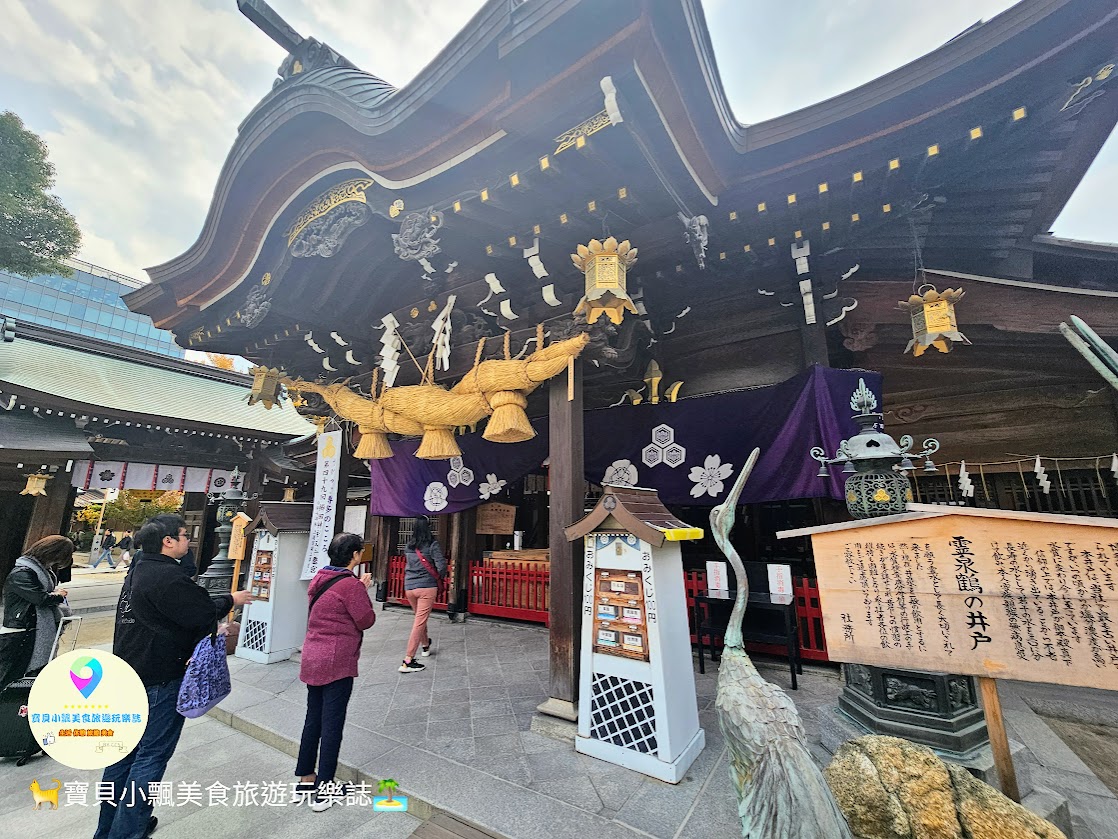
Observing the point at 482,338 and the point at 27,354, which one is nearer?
the point at 482,338

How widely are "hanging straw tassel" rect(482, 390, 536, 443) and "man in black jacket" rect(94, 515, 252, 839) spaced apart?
2.42 meters

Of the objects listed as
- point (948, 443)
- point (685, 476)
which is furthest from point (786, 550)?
point (685, 476)

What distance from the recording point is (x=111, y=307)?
5012cm

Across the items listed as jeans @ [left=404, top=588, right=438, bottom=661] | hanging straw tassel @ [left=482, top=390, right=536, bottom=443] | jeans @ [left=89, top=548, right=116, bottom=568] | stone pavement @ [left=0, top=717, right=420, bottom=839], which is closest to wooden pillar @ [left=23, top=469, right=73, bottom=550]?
stone pavement @ [left=0, top=717, right=420, bottom=839]

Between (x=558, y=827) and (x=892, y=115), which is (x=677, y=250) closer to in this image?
(x=892, y=115)

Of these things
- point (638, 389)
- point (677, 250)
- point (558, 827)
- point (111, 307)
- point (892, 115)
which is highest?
point (111, 307)

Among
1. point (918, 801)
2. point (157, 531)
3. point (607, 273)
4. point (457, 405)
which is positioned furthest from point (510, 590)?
point (918, 801)

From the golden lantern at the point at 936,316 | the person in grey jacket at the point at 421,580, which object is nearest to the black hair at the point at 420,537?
the person in grey jacket at the point at 421,580

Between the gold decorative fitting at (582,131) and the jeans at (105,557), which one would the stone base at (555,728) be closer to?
the gold decorative fitting at (582,131)

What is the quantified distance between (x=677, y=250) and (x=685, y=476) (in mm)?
2461

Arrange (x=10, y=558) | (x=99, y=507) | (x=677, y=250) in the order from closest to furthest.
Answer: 1. (x=677, y=250)
2. (x=10, y=558)
3. (x=99, y=507)

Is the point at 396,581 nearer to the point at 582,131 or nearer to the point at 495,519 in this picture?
the point at 495,519

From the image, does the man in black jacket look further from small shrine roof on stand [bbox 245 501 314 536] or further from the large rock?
the large rock

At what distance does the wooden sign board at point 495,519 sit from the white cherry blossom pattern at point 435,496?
7.85ft
